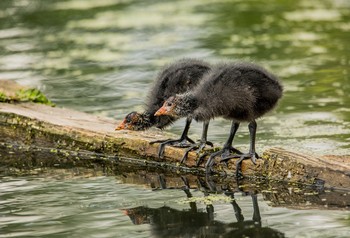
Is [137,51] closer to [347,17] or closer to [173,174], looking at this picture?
[347,17]

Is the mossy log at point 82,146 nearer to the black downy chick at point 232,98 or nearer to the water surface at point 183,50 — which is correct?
the black downy chick at point 232,98

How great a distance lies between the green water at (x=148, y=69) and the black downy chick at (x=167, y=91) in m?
0.56

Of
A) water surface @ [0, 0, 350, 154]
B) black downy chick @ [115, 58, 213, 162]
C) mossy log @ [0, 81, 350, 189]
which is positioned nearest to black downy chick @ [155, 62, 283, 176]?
mossy log @ [0, 81, 350, 189]

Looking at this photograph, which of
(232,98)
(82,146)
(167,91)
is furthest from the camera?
(82,146)

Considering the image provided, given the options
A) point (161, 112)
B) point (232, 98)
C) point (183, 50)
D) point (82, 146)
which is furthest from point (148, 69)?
point (232, 98)

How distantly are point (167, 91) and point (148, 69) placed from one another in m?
4.34

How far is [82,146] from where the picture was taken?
7.55 m

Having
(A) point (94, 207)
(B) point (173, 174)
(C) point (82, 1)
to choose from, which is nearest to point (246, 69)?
(B) point (173, 174)

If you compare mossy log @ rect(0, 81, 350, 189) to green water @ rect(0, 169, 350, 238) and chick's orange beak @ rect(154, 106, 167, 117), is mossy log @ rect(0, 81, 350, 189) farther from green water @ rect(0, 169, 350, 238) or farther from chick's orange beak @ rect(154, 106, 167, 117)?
chick's orange beak @ rect(154, 106, 167, 117)

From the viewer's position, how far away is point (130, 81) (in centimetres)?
1077

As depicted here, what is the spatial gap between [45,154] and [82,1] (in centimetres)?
1059

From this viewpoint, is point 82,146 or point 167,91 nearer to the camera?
point 167,91

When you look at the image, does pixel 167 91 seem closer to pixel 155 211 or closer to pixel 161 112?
pixel 161 112

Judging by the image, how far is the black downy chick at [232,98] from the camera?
6.42 metres
